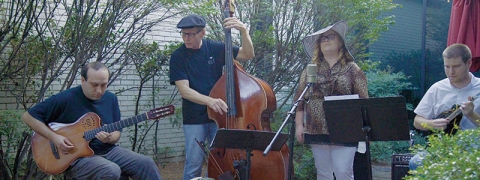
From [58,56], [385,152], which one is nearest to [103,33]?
[58,56]

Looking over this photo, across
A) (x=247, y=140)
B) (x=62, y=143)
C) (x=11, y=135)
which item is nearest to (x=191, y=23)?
(x=247, y=140)

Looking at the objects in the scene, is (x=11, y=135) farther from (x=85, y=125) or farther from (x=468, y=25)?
(x=468, y=25)

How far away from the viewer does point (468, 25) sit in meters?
5.37

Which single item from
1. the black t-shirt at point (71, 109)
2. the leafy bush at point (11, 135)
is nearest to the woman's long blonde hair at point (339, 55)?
the black t-shirt at point (71, 109)

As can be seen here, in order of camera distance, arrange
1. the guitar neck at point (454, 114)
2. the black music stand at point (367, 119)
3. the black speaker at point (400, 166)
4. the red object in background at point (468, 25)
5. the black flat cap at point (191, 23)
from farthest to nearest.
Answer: the red object in background at point (468, 25) → the black speaker at point (400, 166) → the black flat cap at point (191, 23) → the guitar neck at point (454, 114) → the black music stand at point (367, 119)

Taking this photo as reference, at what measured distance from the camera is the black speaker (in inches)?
197

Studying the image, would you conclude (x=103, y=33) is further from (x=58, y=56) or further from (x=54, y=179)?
(x=54, y=179)

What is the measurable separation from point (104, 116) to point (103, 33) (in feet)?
4.55

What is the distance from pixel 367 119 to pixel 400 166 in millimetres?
1225

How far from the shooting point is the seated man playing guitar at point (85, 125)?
457cm

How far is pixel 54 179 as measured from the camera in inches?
245

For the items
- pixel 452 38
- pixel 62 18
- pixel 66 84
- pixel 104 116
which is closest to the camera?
pixel 104 116

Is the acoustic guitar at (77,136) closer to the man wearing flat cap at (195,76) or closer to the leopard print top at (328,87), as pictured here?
the man wearing flat cap at (195,76)

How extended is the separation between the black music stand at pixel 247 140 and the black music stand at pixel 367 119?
41cm
